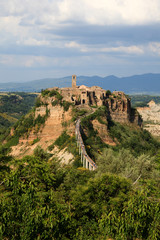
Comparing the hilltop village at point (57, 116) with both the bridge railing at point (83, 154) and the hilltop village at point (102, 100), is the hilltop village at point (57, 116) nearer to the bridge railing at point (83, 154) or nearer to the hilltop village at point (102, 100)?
the hilltop village at point (102, 100)

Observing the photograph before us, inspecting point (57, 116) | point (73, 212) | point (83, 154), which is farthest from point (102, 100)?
point (73, 212)

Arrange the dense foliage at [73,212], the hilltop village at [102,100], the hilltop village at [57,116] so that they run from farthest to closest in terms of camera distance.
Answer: the hilltop village at [102,100] < the hilltop village at [57,116] < the dense foliage at [73,212]

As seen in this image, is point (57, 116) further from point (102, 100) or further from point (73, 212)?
point (73, 212)

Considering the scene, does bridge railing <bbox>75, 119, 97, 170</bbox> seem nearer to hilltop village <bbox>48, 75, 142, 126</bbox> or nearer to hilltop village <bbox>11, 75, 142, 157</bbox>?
hilltop village <bbox>11, 75, 142, 157</bbox>

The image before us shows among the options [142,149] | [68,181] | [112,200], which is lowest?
[142,149]

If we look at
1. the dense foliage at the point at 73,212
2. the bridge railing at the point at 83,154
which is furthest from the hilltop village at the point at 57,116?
the dense foliage at the point at 73,212

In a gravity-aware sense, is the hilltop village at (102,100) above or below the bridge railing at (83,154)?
above

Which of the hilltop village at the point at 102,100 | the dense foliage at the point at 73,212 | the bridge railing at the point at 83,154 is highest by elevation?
the hilltop village at the point at 102,100

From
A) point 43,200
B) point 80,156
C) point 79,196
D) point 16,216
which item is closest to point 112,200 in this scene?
point 79,196

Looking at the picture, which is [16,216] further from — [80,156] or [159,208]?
[80,156]

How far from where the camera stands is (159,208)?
14961 millimetres

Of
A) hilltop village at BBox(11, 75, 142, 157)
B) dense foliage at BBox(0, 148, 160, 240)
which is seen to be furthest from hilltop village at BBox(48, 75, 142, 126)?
dense foliage at BBox(0, 148, 160, 240)

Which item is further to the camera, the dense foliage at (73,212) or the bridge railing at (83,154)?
the bridge railing at (83,154)

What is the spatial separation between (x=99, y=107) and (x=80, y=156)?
2413 cm
